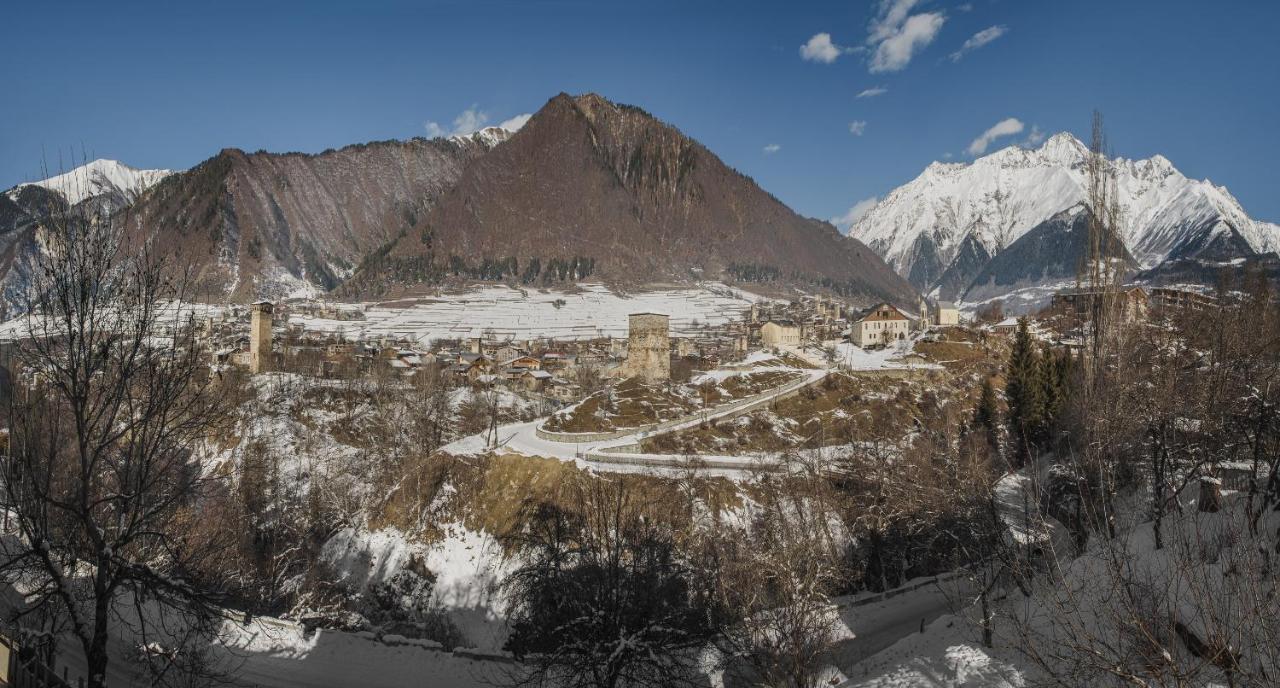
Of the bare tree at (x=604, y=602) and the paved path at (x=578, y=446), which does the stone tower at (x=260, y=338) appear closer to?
the paved path at (x=578, y=446)

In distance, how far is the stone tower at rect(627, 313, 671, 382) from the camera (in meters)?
64.5

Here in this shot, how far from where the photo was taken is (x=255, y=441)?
51.2 m

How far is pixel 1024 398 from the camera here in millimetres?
42969

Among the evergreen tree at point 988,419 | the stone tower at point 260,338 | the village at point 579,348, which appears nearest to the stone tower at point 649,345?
the village at point 579,348

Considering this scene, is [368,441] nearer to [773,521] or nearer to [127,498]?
[773,521]

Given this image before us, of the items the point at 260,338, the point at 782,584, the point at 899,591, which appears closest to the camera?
the point at 782,584

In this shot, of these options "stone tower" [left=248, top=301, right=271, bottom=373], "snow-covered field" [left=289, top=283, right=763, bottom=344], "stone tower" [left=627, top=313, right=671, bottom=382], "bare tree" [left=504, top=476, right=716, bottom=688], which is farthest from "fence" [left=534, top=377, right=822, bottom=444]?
"snow-covered field" [left=289, top=283, right=763, bottom=344]

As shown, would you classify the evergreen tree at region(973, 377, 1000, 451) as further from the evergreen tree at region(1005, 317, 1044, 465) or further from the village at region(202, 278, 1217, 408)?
the village at region(202, 278, 1217, 408)

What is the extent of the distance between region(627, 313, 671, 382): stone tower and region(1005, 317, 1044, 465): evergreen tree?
2911cm

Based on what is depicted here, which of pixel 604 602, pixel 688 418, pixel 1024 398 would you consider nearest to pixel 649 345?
pixel 688 418

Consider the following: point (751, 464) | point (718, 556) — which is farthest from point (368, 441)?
point (718, 556)

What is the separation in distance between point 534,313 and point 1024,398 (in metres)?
122

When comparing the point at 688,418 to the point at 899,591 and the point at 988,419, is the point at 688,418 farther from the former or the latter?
the point at 899,591

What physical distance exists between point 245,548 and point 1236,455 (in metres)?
43.1
